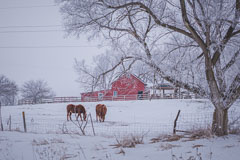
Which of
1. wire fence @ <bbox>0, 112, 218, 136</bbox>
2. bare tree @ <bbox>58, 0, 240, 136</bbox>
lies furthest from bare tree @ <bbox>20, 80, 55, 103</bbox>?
bare tree @ <bbox>58, 0, 240, 136</bbox>

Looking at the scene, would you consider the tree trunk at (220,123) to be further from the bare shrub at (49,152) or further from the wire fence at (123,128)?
the bare shrub at (49,152)

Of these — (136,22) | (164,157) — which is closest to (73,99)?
(136,22)

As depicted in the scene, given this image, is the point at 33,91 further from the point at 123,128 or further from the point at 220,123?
the point at 220,123

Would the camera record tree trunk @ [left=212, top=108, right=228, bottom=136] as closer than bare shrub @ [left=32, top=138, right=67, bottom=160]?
No

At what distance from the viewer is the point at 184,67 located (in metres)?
5.66

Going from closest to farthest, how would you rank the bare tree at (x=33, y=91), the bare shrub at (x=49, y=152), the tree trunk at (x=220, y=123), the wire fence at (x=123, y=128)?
1. the bare shrub at (x=49, y=152)
2. the tree trunk at (x=220, y=123)
3. the wire fence at (x=123, y=128)
4. the bare tree at (x=33, y=91)

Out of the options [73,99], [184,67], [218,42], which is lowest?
[73,99]

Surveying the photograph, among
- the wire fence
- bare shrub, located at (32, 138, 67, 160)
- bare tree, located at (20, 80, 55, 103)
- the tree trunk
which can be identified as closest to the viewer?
bare shrub, located at (32, 138, 67, 160)

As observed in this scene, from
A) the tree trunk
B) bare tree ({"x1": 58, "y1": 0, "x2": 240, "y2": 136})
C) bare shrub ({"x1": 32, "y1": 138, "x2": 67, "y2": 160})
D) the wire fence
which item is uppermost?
bare tree ({"x1": 58, "y1": 0, "x2": 240, "y2": 136})

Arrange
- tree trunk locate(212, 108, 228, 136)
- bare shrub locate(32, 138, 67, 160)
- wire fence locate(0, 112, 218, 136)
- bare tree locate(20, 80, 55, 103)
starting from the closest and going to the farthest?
bare shrub locate(32, 138, 67, 160) < tree trunk locate(212, 108, 228, 136) < wire fence locate(0, 112, 218, 136) < bare tree locate(20, 80, 55, 103)

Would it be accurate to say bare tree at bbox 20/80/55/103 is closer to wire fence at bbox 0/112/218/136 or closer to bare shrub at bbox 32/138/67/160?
wire fence at bbox 0/112/218/136

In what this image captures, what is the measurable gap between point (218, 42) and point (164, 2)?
6.83 feet

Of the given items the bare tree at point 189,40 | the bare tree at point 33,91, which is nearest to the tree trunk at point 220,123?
the bare tree at point 189,40

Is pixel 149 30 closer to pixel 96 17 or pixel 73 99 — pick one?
pixel 96 17
